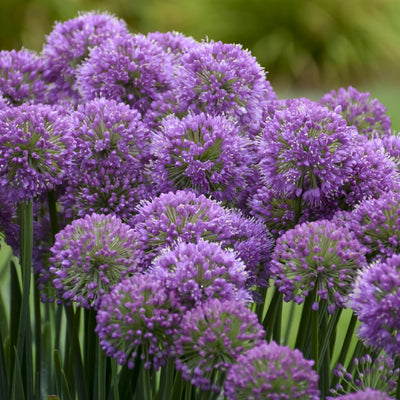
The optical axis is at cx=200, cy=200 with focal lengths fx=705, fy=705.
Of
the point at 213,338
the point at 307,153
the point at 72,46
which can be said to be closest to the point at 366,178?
the point at 307,153

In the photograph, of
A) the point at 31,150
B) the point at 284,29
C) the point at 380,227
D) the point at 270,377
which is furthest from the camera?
the point at 284,29

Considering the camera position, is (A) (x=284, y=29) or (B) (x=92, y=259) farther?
(A) (x=284, y=29)

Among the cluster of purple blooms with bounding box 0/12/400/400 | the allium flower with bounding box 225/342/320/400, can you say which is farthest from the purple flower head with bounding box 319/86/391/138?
the allium flower with bounding box 225/342/320/400

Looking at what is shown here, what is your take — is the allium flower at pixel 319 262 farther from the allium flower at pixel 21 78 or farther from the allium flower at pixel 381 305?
the allium flower at pixel 21 78

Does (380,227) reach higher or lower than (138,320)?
higher

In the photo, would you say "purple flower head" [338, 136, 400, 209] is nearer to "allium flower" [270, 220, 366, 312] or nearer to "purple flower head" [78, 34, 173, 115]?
"allium flower" [270, 220, 366, 312]

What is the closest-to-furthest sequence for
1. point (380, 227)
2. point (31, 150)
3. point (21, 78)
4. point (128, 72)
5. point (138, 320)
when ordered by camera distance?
point (138, 320)
point (380, 227)
point (31, 150)
point (128, 72)
point (21, 78)

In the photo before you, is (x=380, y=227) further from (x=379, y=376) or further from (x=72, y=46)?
(x=72, y=46)

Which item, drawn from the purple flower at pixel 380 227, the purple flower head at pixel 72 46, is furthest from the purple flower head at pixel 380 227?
the purple flower head at pixel 72 46
